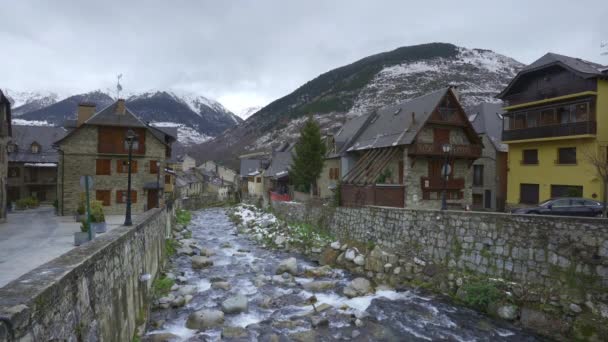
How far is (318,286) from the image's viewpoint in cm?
1673

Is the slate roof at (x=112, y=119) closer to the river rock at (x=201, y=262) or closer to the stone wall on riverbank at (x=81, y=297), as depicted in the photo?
the river rock at (x=201, y=262)

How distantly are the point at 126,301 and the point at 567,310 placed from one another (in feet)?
45.0

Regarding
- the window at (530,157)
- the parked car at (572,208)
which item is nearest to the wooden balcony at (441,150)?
the window at (530,157)

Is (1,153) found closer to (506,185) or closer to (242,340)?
(242,340)

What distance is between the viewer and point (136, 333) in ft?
33.7

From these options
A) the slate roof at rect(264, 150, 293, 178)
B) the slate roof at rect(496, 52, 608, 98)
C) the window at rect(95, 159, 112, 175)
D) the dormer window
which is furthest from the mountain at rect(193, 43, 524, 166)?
the window at rect(95, 159, 112, 175)

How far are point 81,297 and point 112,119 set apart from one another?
2900cm

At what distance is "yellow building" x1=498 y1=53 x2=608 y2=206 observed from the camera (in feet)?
81.8

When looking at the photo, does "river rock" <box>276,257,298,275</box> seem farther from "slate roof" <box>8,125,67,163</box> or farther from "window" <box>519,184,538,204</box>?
"slate roof" <box>8,125,67,163</box>

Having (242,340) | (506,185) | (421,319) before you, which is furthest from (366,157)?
(242,340)

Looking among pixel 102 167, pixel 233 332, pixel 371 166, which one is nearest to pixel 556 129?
pixel 371 166

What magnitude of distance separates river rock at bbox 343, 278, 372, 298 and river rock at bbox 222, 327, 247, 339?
548cm

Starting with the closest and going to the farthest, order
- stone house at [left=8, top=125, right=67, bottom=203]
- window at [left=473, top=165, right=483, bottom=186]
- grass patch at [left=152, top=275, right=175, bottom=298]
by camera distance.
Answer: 1. grass patch at [left=152, top=275, right=175, bottom=298]
2. window at [left=473, top=165, right=483, bottom=186]
3. stone house at [left=8, top=125, right=67, bottom=203]

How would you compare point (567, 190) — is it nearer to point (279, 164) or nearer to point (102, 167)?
point (102, 167)
